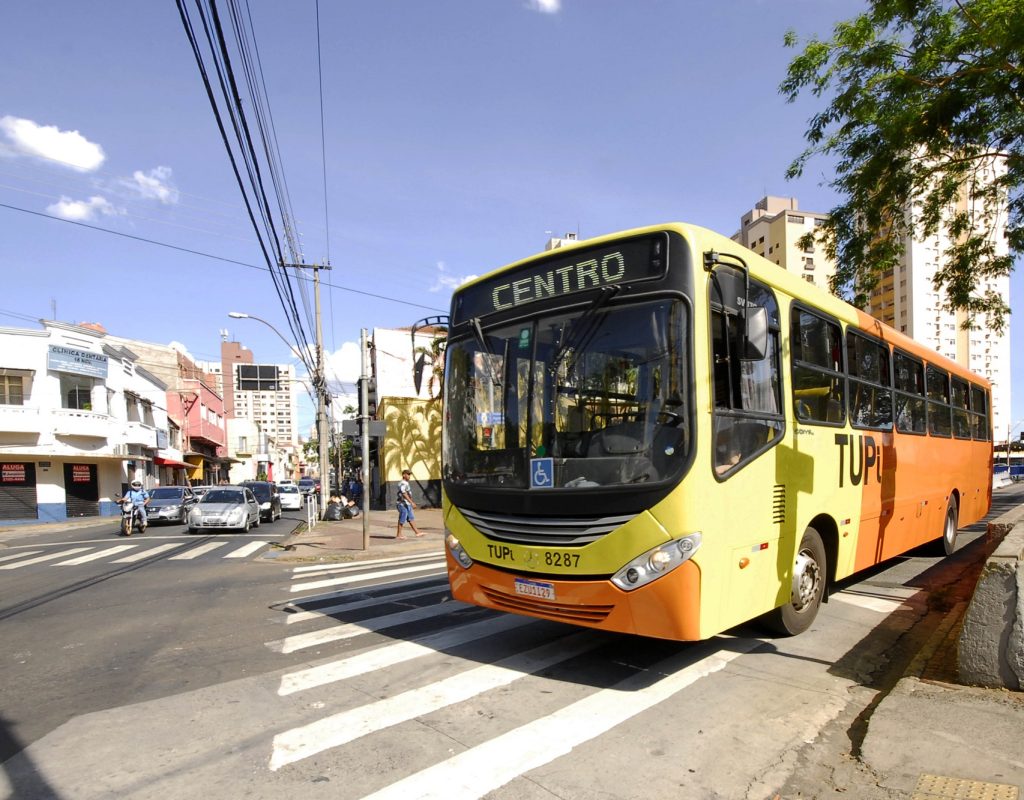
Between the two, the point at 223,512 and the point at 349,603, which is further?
the point at 223,512

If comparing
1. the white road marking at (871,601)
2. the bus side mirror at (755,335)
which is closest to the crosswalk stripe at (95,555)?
the white road marking at (871,601)

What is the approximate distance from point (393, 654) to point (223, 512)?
57.3 ft

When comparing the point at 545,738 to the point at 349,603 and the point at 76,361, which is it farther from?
the point at 76,361

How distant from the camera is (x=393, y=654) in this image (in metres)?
5.62

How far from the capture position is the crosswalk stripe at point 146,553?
45.2 feet

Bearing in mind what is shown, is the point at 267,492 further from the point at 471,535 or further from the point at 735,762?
the point at 735,762

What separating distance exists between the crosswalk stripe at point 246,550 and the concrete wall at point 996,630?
13.6m

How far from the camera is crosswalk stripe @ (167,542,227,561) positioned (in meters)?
14.0

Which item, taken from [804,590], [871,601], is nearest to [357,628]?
[804,590]

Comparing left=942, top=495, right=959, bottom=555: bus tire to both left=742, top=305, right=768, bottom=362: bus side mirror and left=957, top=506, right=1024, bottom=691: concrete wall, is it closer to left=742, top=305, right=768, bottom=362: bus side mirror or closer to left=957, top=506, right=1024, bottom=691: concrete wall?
left=957, top=506, right=1024, bottom=691: concrete wall

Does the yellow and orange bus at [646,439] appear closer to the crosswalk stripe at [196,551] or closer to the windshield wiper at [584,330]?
the windshield wiper at [584,330]

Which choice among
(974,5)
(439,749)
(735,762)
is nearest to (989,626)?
(735,762)

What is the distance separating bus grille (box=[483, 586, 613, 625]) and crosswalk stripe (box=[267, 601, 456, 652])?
1.91 m

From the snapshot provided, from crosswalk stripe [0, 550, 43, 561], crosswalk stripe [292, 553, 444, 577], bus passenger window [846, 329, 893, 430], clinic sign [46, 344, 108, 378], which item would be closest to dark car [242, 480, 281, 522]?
clinic sign [46, 344, 108, 378]
